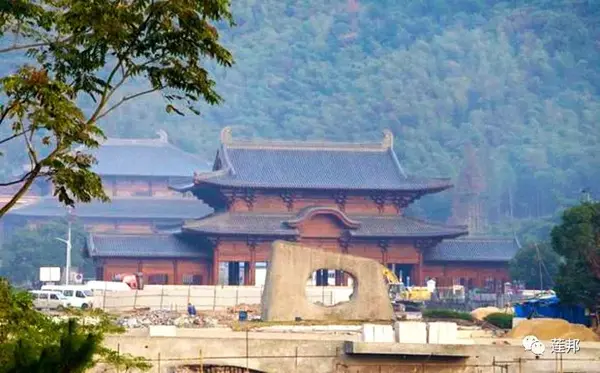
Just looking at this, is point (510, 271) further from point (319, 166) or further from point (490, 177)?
point (490, 177)

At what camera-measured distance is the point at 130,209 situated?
131 meters

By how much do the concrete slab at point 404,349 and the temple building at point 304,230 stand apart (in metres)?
46.3

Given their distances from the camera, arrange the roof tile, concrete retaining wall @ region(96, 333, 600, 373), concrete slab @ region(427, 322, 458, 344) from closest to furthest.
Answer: concrete retaining wall @ region(96, 333, 600, 373)
concrete slab @ region(427, 322, 458, 344)
the roof tile

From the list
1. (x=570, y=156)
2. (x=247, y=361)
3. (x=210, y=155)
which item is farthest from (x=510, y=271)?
(x=210, y=155)

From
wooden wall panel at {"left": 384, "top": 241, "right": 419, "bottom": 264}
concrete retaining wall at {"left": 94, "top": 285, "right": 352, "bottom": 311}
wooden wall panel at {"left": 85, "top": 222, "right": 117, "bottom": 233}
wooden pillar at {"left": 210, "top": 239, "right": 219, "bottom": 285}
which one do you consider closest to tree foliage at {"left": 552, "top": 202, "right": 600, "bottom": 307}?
concrete retaining wall at {"left": 94, "top": 285, "right": 352, "bottom": 311}

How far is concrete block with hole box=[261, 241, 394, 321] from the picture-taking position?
53406 mm

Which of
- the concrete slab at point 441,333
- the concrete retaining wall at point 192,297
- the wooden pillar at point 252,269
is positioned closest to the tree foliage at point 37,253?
the wooden pillar at point 252,269

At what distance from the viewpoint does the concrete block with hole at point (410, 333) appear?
36.2 metres

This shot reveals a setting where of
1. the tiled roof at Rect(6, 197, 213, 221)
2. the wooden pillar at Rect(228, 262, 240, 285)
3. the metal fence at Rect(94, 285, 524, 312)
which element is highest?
the tiled roof at Rect(6, 197, 213, 221)

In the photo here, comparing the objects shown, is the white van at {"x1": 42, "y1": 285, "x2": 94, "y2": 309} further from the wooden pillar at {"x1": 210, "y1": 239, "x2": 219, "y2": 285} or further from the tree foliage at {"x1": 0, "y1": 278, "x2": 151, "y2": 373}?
the tree foliage at {"x1": 0, "y1": 278, "x2": 151, "y2": 373}

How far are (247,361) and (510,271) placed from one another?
5293 cm

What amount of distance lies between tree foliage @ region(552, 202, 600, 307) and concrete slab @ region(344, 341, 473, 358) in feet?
62.2

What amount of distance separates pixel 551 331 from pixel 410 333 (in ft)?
24.6

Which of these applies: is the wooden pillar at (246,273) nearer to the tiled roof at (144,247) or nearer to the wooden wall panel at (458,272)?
the tiled roof at (144,247)
